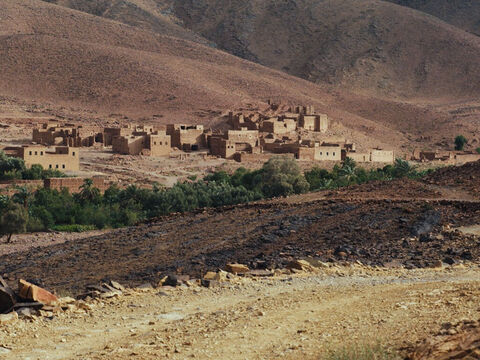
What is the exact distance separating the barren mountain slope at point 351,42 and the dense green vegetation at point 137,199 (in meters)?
60.0

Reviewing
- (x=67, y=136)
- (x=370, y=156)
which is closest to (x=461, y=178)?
(x=370, y=156)

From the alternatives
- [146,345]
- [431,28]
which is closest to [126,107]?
[431,28]

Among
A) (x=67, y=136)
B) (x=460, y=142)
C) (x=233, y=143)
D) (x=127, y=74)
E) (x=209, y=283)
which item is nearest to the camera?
(x=209, y=283)

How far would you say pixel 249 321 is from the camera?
9.41m

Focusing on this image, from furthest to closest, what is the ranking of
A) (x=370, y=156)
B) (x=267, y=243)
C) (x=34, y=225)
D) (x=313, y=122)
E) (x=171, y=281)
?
1. (x=313, y=122)
2. (x=370, y=156)
3. (x=34, y=225)
4. (x=267, y=243)
5. (x=171, y=281)

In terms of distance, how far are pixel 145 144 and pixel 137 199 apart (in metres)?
11.4

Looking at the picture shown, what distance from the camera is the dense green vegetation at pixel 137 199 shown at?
34.4 meters

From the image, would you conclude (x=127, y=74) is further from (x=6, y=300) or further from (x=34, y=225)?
(x=6, y=300)

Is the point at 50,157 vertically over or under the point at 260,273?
over

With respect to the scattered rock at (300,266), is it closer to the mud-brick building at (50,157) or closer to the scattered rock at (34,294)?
the scattered rock at (34,294)

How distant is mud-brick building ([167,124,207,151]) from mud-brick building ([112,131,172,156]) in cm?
164

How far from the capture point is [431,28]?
11112 centimetres

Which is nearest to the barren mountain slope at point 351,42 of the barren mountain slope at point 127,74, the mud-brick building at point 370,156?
the barren mountain slope at point 127,74

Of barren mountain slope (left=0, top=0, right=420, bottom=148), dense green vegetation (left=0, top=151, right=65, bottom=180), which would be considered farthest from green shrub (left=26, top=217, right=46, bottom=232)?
barren mountain slope (left=0, top=0, right=420, bottom=148)
